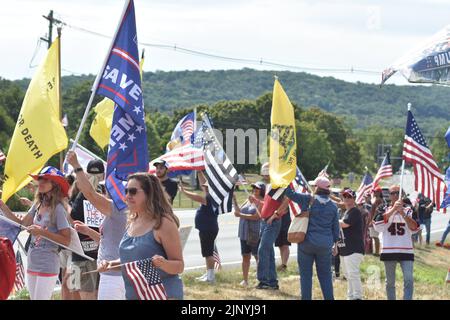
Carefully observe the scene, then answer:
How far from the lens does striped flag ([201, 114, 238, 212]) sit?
480 inches

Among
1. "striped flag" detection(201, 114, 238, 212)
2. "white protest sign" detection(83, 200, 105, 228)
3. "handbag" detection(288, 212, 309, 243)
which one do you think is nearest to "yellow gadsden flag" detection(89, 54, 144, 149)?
"striped flag" detection(201, 114, 238, 212)

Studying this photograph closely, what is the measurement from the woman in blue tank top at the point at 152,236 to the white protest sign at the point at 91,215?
277 cm

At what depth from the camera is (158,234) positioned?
20.1 ft

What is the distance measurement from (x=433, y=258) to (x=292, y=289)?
1058 centimetres

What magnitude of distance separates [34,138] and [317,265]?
3482mm

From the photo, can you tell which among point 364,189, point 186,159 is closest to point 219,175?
point 186,159

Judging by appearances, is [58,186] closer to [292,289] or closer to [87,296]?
[87,296]

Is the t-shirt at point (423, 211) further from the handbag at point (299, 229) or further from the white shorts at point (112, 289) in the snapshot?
the white shorts at point (112, 289)

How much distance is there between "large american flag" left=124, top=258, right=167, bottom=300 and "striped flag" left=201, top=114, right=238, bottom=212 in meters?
6.19

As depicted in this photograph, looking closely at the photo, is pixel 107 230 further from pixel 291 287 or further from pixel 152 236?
pixel 291 287

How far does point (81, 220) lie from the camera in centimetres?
905

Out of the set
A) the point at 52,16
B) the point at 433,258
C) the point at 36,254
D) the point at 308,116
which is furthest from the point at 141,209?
the point at 308,116

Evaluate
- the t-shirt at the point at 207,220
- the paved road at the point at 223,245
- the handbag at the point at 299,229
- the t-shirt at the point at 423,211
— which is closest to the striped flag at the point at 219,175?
the t-shirt at the point at 207,220

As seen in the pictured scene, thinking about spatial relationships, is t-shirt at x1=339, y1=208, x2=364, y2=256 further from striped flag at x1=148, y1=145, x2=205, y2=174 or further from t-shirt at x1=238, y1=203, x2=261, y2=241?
striped flag at x1=148, y1=145, x2=205, y2=174
